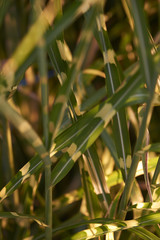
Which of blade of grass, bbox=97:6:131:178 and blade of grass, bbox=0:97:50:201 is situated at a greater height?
blade of grass, bbox=97:6:131:178

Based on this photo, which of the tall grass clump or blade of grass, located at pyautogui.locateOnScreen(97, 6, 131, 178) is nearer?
the tall grass clump

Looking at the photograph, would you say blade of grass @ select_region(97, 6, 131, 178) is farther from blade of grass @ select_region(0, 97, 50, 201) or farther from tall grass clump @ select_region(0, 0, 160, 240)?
blade of grass @ select_region(0, 97, 50, 201)

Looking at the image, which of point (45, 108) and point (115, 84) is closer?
point (45, 108)

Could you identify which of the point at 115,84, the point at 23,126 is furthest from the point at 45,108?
the point at 115,84

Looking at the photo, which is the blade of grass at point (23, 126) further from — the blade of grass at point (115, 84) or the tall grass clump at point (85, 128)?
the blade of grass at point (115, 84)

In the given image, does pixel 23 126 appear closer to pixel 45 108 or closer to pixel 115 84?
pixel 45 108

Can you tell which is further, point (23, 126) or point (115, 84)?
point (115, 84)

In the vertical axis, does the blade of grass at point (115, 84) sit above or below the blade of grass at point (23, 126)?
above

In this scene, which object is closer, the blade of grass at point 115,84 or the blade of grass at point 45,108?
the blade of grass at point 45,108

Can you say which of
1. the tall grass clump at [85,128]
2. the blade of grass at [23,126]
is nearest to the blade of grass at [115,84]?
the tall grass clump at [85,128]

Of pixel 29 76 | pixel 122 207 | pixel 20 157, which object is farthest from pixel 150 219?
pixel 29 76

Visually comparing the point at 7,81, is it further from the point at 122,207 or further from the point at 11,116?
the point at 122,207

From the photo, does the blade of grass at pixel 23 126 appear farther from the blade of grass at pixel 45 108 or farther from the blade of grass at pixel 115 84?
the blade of grass at pixel 115 84

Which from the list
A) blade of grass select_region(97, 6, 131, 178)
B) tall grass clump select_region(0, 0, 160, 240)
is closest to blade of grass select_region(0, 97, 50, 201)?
tall grass clump select_region(0, 0, 160, 240)
